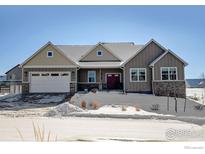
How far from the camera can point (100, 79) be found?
74.7 ft

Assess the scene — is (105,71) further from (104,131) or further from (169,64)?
(104,131)

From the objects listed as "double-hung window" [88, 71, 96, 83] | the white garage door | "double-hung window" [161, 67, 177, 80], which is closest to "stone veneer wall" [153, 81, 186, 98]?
"double-hung window" [161, 67, 177, 80]

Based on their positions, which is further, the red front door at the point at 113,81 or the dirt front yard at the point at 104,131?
the red front door at the point at 113,81

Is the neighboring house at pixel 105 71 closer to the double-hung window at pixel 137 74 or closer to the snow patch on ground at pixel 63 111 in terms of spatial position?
the double-hung window at pixel 137 74

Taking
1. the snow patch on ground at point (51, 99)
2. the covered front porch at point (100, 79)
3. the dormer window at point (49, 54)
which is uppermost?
the dormer window at point (49, 54)

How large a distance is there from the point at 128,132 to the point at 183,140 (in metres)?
1.89

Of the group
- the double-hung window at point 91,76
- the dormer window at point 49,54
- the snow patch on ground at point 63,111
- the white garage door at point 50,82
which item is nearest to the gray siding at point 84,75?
the double-hung window at point 91,76

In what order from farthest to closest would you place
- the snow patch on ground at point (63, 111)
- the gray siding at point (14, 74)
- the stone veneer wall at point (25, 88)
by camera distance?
the gray siding at point (14, 74)
the stone veneer wall at point (25, 88)
the snow patch on ground at point (63, 111)

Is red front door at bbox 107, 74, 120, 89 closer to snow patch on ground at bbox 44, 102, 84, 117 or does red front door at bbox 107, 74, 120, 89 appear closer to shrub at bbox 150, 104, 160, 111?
shrub at bbox 150, 104, 160, 111

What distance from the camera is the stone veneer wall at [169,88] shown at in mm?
20203

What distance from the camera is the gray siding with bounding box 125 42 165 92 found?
20953 mm

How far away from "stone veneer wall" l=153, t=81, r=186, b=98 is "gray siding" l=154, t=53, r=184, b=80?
0.47 metres

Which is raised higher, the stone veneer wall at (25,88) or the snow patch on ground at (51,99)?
the stone veneer wall at (25,88)
